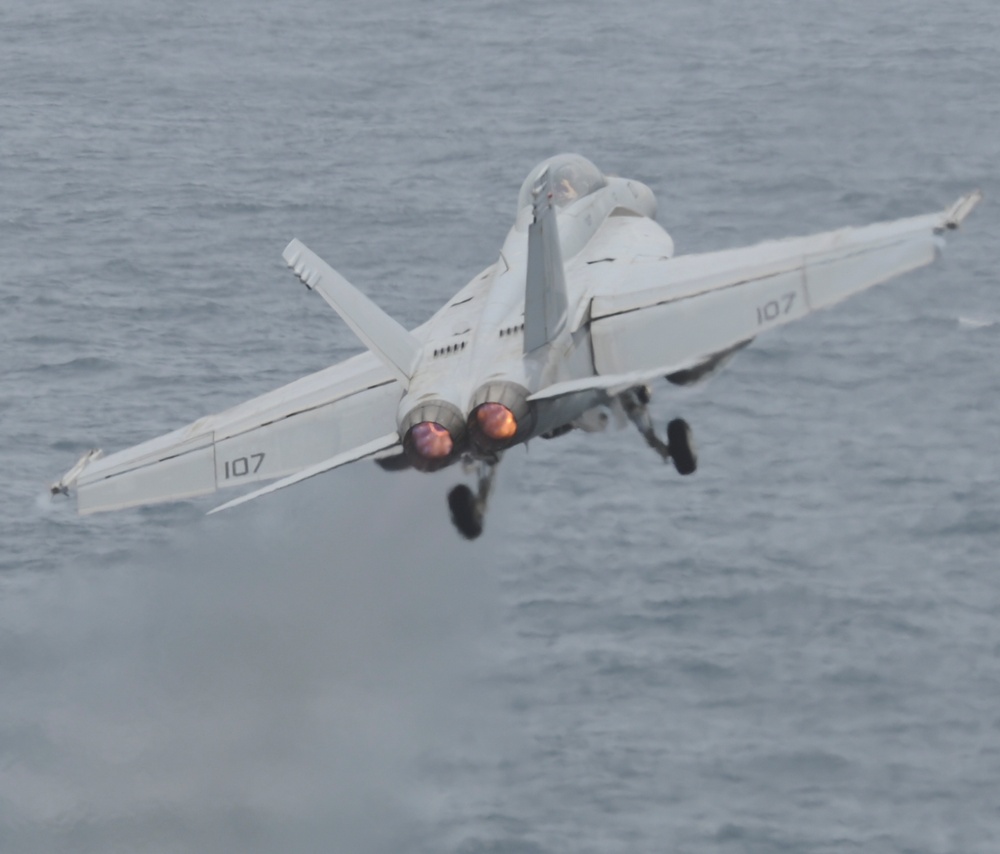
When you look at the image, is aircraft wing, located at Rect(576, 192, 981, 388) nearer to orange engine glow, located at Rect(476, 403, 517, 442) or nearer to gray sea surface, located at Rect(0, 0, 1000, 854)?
orange engine glow, located at Rect(476, 403, 517, 442)

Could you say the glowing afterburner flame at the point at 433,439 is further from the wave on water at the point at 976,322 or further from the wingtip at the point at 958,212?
the wave on water at the point at 976,322

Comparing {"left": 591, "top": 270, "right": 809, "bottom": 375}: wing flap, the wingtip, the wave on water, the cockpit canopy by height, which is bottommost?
{"left": 591, "top": 270, "right": 809, "bottom": 375}: wing flap

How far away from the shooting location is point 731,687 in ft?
315

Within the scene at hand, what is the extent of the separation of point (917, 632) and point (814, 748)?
746 centimetres

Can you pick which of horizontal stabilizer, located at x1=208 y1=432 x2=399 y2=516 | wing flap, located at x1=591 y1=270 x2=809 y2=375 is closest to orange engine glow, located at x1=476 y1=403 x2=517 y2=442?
horizontal stabilizer, located at x1=208 y1=432 x2=399 y2=516

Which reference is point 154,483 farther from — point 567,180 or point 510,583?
point 510,583

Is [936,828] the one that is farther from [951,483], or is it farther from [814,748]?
[951,483]

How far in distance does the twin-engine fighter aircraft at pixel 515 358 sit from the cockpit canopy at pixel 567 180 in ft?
10.7

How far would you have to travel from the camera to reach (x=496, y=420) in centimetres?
5309

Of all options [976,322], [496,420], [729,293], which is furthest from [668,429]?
[976,322]

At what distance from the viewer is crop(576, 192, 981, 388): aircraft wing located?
174 feet

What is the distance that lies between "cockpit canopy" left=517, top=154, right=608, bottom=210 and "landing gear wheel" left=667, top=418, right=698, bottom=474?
30.9ft

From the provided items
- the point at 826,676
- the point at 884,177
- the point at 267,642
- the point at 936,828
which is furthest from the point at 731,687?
the point at 884,177

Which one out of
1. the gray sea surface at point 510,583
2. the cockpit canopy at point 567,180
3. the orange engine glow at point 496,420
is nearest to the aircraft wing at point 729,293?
the orange engine glow at point 496,420
